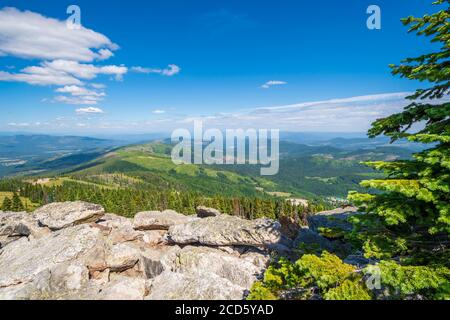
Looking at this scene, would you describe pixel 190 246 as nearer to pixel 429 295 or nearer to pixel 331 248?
pixel 331 248

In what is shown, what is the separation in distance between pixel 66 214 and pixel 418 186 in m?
38.5

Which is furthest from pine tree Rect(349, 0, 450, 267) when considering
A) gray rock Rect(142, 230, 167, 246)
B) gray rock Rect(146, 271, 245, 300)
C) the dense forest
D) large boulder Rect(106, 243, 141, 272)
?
the dense forest

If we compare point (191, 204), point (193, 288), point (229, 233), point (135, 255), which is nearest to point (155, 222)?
point (135, 255)

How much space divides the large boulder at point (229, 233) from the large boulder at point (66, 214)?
13.4 metres

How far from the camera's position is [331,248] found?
26.1 metres

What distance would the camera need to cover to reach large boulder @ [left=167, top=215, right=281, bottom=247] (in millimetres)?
28031

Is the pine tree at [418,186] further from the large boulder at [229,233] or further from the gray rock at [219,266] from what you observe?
the large boulder at [229,233]

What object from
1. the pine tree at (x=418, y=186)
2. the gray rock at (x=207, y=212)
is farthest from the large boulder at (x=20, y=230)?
the pine tree at (x=418, y=186)

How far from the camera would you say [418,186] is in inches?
359

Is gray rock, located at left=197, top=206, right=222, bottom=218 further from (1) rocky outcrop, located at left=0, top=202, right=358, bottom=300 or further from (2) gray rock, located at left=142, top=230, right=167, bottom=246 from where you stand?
(2) gray rock, located at left=142, top=230, right=167, bottom=246

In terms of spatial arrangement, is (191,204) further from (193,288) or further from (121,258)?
(193,288)
